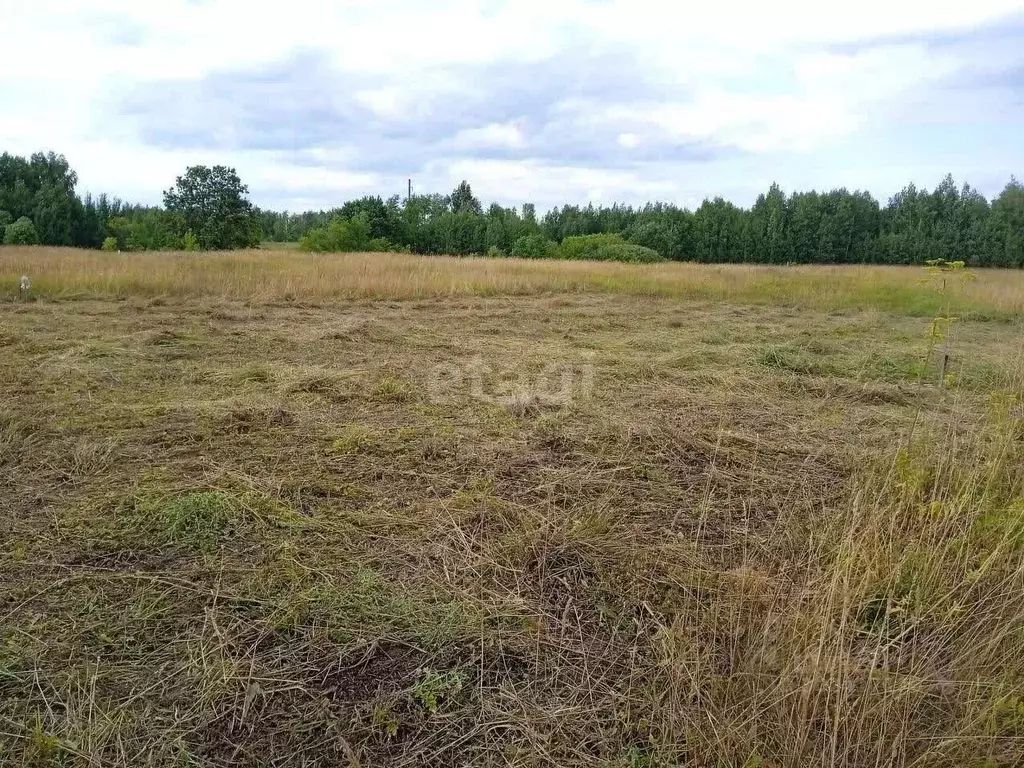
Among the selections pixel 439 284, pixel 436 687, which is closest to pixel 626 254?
pixel 439 284

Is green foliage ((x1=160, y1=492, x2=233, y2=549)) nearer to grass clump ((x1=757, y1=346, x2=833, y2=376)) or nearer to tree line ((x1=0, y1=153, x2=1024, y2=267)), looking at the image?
grass clump ((x1=757, y1=346, x2=833, y2=376))

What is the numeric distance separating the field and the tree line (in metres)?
27.2

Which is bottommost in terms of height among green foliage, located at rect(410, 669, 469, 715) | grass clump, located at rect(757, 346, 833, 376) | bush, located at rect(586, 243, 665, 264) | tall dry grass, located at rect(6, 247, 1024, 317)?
green foliage, located at rect(410, 669, 469, 715)

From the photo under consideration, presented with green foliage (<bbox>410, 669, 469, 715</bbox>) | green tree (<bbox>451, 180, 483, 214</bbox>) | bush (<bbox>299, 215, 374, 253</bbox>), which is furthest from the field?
green tree (<bbox>451, 180, 483, 214</bbox>)

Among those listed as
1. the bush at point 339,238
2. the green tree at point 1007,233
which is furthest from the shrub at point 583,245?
the green tree at point 1007,233

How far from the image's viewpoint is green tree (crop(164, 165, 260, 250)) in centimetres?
3609

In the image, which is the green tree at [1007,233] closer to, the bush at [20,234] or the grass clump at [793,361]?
the grass clump at [793,361]

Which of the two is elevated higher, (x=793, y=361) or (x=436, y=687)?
(x=793, y=361)

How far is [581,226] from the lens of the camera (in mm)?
57656

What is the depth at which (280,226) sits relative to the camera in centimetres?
6912

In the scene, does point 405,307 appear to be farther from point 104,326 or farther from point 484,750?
point 484,750

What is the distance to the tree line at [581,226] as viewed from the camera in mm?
36156

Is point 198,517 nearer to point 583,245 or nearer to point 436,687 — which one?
point 436,687

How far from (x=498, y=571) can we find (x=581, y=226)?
5734 cm
